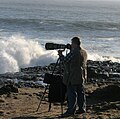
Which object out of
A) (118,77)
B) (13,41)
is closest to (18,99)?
(118,77)

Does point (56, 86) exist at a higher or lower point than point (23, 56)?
higher

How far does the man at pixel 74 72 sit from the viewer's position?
31.7 feet

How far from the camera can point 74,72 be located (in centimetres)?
973

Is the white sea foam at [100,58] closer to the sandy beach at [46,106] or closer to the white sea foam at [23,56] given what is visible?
the white sea foam at [23,56]

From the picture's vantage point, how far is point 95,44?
35750 millimetres

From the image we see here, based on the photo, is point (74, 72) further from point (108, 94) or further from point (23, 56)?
point (23, 56)

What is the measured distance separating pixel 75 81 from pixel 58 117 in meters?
0.82

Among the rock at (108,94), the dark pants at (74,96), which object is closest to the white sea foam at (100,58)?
the rock at (108,94)

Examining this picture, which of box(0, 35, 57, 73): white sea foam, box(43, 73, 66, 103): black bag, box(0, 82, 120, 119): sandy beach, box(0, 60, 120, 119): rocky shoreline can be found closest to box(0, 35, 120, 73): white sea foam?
box(0, 35, 57, 73): white sea foam

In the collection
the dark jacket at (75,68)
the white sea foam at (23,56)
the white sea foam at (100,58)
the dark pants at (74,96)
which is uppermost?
the dark jacket at (75,68)

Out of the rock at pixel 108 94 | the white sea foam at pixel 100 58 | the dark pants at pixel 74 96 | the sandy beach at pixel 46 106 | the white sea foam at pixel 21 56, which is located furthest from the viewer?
the white sea foam at pixel 100 58

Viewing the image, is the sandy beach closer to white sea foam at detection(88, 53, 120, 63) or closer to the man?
the man

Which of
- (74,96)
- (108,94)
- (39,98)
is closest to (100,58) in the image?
(39,98)

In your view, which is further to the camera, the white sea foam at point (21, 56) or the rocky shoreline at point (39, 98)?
the white sea foam at point (21, 56)
